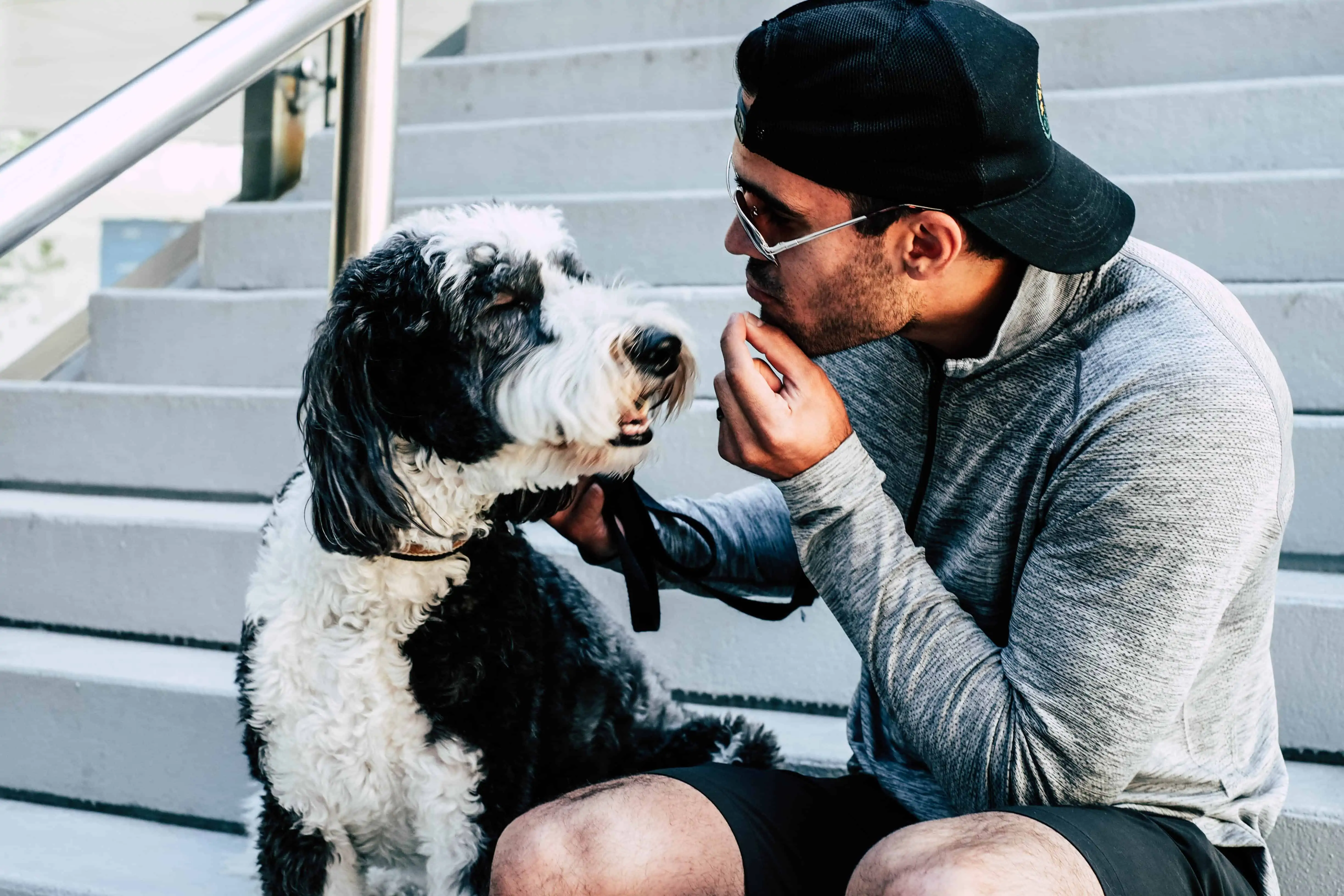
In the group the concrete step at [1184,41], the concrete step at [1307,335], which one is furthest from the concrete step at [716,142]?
the concrete step at [1307,335]

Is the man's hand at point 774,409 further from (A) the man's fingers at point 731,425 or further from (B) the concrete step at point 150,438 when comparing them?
(B) the concrete step at point 150,438

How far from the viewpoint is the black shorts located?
112 centimetres

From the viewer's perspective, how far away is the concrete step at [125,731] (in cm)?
204

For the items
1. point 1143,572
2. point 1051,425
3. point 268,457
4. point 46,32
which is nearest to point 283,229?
point 268,457

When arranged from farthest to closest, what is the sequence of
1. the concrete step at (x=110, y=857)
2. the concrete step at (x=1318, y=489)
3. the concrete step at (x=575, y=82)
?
1. the concrete step at (x=575, y=82)
2. the concrete step at (x=1318, y=489)
3. the concrete step at (x=110, y=857)

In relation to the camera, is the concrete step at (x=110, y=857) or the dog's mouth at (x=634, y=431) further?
the concrete step at (x=110, y=857)

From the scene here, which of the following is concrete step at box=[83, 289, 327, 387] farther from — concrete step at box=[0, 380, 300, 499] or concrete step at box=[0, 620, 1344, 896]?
concrete step at box=[0, 620, 1344, 896]

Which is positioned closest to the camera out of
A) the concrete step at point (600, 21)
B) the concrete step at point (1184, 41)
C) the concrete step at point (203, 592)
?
the concrete step at point (203, 592)

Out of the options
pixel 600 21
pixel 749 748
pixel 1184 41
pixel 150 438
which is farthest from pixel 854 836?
pixel 600 21

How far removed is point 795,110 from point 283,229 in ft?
7.06

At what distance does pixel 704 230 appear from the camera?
2.70 m

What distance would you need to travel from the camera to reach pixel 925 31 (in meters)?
1.25

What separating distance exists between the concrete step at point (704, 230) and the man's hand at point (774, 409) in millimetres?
527

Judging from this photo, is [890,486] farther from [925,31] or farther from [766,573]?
[925,31]
